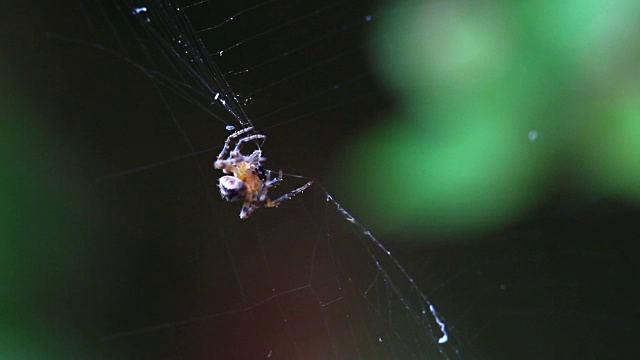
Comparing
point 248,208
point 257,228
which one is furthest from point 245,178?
point 257,228

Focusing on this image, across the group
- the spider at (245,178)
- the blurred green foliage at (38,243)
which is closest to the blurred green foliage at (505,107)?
the spider at (245,178)

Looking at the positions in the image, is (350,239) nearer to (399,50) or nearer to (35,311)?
(399,50)

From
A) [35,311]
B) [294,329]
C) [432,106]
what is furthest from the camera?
[294,329]

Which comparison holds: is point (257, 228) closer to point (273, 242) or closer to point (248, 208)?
point (273, 242)

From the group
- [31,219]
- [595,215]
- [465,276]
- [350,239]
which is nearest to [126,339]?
[31,219]

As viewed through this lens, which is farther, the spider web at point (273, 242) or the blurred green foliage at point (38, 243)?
the spider web at point (273, 242)

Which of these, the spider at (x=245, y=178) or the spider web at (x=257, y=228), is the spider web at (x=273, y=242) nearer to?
the spider web at (x=257, y=228)
